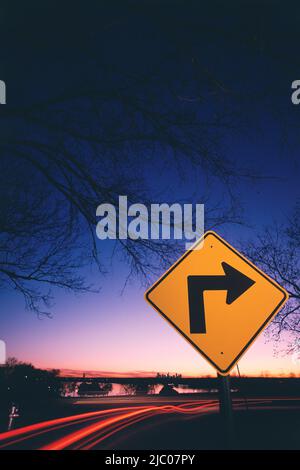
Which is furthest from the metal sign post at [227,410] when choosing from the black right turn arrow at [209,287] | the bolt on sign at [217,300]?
the black right turn arrow at [209,287]

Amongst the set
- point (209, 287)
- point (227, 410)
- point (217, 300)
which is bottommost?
point (227, 410)

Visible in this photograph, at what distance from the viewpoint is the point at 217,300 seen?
3.21 m

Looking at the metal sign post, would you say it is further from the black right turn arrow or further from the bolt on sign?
the black right turn arrow

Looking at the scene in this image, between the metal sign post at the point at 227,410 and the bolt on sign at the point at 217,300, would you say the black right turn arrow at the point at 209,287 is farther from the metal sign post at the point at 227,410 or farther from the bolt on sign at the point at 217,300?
the metal sign post at the point at 227,410

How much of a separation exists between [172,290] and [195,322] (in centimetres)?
38

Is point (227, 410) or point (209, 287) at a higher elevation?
point (209, 287)

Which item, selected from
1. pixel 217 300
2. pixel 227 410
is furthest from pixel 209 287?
pixel 227 410

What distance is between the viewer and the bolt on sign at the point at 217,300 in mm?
3094

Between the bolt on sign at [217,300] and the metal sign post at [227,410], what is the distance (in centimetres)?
7

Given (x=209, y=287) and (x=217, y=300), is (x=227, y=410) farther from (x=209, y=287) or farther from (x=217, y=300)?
(x=209, y=287)

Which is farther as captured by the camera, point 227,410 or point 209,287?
point 209,287

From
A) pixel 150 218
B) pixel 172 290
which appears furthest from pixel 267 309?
pixel 150 218

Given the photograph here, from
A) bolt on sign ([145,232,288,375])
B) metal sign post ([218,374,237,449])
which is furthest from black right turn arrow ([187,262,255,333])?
metal sign post ([218,374,237,449])

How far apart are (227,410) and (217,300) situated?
0.87 m
